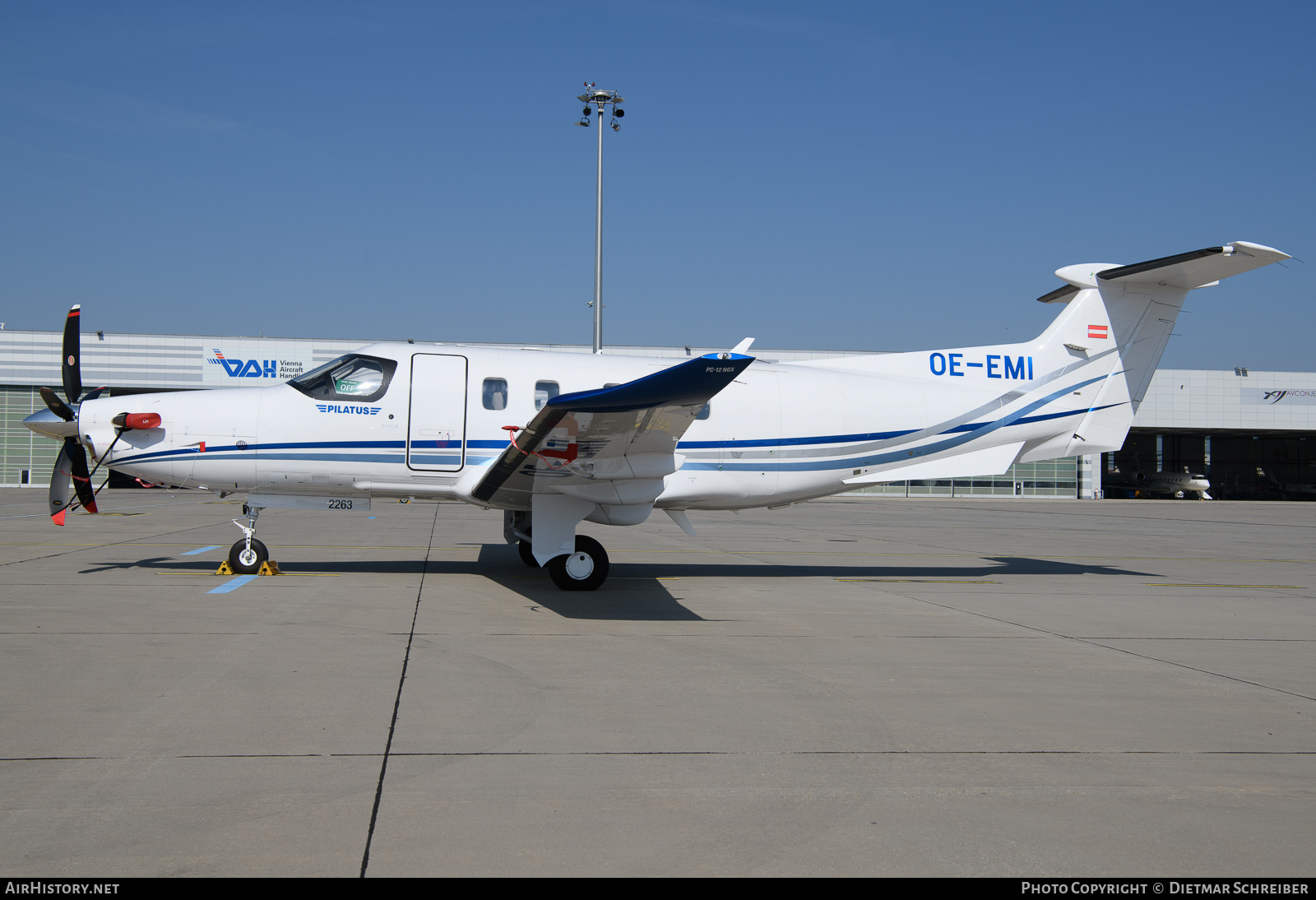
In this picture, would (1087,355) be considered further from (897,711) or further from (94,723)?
(94,723)

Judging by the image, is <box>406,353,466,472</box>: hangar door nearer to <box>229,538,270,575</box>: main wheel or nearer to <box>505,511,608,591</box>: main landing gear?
<box>505,511,608,591</box>: main landing gear

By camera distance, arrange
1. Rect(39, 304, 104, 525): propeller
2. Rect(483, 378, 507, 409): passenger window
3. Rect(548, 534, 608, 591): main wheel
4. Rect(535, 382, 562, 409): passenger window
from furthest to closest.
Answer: Rect(535, 382, 562, 409): passenger window
Rect(483, 378, 507, 409): passenger window
Rect(39, 304, 104, 525): propeller
Rect(548, 534, 608, 591): main wheel

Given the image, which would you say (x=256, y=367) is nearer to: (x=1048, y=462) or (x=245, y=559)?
(x=245, y=559)

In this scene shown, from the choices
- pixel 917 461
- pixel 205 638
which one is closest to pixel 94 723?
pixel 205 638

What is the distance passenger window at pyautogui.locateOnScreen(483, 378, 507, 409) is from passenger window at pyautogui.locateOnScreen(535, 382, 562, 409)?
0.40 metres

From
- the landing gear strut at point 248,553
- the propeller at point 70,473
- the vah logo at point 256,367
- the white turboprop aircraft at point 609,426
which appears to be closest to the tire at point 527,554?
the white turboprop aircraft at point 609,426

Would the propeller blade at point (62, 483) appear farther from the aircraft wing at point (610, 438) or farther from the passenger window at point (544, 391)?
the passenger window at point (544, 391)

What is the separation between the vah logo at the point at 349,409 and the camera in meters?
10.7

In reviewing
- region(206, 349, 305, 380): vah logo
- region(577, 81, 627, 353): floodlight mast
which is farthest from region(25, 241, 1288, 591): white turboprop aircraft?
region(206, 349, 305, 380): vah logo

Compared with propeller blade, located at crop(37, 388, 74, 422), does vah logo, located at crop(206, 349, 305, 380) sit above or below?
above

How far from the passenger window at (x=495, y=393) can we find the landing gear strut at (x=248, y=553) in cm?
305

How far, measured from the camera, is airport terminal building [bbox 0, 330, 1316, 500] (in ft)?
144

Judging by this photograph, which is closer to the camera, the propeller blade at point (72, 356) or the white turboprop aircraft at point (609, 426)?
the white turboprop aircraft at point (609, 426)

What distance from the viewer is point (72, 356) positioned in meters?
11.2
